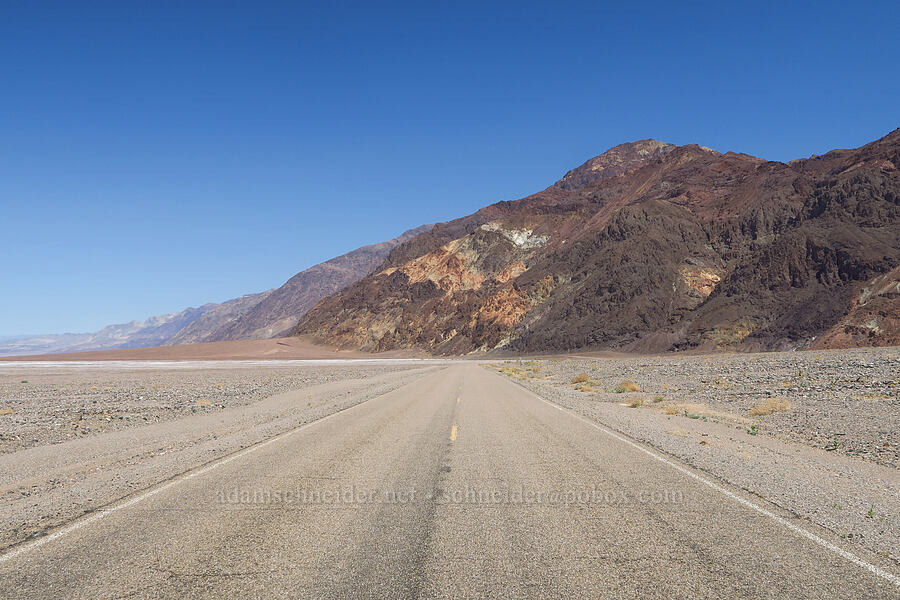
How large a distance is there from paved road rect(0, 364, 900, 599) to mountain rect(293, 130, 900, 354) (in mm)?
57354

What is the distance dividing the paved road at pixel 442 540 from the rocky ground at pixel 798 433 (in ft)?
2.86

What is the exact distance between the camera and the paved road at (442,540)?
4117 mm

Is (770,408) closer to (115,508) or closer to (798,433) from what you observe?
(798,433)

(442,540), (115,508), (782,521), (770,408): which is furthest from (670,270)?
(115,508)

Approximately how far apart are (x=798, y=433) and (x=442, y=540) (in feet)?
36.9

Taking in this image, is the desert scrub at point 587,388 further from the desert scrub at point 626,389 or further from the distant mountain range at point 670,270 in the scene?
the distant mountain range at point 670,270

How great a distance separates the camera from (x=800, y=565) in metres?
4.45

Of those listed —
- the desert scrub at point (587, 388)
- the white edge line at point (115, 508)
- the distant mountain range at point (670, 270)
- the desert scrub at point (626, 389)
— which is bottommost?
the desert scrub at point (587, 388)

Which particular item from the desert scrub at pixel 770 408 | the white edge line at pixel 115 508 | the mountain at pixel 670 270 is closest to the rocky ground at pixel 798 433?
the desert scrub at pixel 770 408

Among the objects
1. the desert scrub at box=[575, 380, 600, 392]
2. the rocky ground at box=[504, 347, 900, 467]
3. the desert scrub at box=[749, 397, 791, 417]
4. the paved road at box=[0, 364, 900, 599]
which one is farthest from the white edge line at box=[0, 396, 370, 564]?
the desert scrub at box=[575, 380, 600, 392]

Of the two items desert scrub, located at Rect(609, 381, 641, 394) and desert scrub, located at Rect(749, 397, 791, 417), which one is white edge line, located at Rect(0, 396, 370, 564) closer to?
desert scrub, located at Rect(749, 397, 791, 417)

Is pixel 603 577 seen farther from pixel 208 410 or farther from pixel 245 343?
pixel 245 343

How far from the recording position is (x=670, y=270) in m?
87.5

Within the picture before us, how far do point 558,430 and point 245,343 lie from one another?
134883 millimetres
